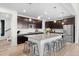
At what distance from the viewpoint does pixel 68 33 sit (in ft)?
6.92

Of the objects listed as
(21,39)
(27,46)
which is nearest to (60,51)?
(27,46)

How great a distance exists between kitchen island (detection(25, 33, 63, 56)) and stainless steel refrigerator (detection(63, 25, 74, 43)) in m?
0.12

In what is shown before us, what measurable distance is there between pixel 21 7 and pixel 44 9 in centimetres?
42

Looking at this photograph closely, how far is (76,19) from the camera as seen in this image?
2055mm

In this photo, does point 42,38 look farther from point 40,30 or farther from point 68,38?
point 68,38

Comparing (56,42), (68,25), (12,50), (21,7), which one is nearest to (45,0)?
(21,7)

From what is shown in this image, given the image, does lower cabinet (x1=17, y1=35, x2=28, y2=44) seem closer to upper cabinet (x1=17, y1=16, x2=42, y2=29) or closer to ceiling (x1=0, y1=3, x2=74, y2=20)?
upper cabinet (x1=17, y1=16, x2=42, y2=29)

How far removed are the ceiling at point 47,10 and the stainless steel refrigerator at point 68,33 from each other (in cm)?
22

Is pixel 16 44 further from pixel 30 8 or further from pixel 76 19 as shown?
pixel 76 19

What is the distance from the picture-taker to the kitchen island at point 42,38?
2045 mm

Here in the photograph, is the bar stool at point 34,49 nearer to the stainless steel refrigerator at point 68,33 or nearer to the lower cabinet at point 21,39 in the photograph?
the lower cabinet at point 21,39

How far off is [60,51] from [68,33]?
14.8 inches

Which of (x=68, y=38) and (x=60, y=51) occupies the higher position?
(x=68, y=38)

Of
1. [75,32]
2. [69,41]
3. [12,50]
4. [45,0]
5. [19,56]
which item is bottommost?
[19,56]
